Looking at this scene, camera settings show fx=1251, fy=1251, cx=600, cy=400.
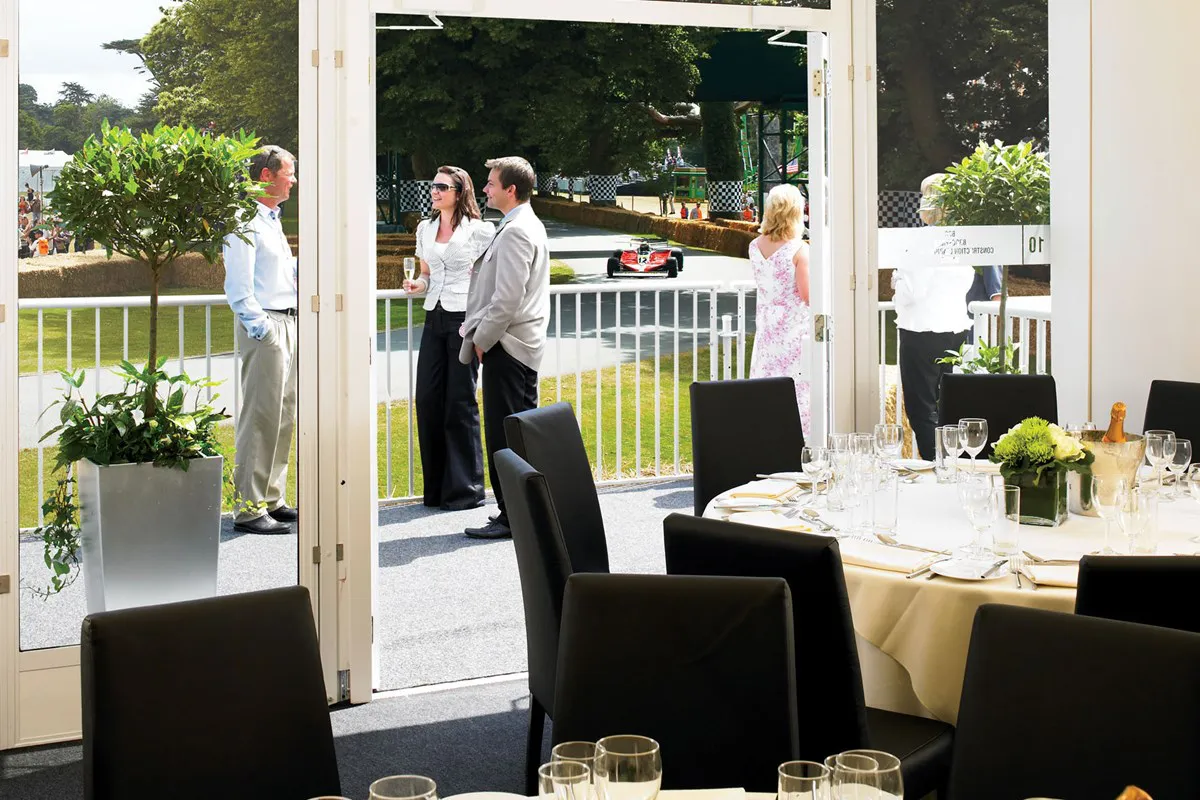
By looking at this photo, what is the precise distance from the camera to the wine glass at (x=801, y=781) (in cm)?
134

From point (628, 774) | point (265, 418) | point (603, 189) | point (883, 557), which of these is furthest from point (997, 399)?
point (603, 189)

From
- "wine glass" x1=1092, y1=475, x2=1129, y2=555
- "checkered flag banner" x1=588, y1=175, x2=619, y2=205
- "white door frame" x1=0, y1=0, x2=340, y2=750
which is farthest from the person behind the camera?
"checkered flag banner" x1=588, y1=175, x2=619, y2=205

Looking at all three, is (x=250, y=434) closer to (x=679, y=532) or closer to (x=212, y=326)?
(x=212, y=326)

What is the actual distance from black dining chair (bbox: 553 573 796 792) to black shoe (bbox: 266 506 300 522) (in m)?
2.09

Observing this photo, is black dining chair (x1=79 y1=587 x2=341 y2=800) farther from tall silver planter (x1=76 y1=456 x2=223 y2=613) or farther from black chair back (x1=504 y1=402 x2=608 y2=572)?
tall silver planter (x1=76 y1=456 x2=223 y2=613)

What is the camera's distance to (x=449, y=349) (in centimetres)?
615

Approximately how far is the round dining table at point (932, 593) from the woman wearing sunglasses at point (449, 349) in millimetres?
3436

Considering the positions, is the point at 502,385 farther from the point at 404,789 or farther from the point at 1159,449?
the point at 404,789

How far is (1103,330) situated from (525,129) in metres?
6.69

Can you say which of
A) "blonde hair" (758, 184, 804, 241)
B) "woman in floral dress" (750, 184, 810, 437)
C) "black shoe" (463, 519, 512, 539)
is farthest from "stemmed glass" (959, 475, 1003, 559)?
"black shoe" (463, 519, 512, 539)

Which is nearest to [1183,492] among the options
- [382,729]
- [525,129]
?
[382,729]

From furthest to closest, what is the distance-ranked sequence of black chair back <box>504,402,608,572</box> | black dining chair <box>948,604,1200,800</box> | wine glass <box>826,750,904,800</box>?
1. black chair back <box>504,402,608,572</box>
2. black dining chair <box>948,604,1200,800</box>
3. wine glass <box>826,750,904,800</box>

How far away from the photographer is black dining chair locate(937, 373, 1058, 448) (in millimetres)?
4070

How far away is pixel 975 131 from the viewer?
15.4ft
